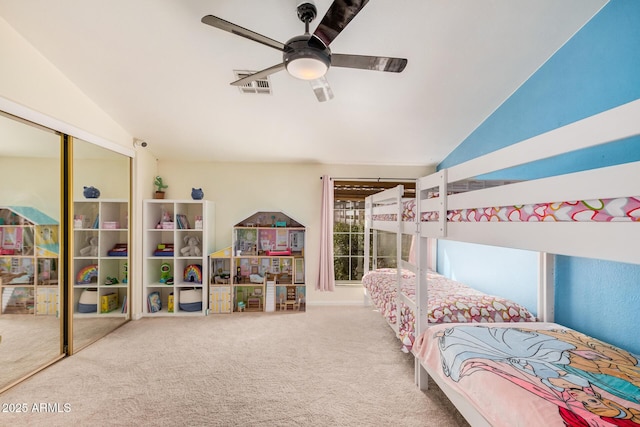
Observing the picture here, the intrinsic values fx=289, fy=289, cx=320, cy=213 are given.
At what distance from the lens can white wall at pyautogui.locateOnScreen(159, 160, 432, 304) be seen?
429cm

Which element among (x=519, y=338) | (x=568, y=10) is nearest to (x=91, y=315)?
(x=519, y=338)

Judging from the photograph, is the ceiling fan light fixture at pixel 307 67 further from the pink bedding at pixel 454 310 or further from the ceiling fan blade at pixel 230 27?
the pink bedding at pixel 454 310

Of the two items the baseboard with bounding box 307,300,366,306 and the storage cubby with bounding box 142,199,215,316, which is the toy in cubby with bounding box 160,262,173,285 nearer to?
Result: the storage cubby with bounding box 142,199,215,316

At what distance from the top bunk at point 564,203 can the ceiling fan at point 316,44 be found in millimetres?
851

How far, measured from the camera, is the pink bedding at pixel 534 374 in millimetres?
1070

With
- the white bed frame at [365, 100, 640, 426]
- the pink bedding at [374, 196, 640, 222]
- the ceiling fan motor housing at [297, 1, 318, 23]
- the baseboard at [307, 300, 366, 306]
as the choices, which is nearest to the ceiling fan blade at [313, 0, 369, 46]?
the ceiling fan motor housing at [297, 1, 318, 23]

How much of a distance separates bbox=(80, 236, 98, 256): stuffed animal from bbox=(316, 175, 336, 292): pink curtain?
8.81ft

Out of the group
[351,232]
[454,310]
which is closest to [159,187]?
[351,232]

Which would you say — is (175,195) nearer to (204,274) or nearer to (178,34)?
(204,274)

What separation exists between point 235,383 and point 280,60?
2.63 meters

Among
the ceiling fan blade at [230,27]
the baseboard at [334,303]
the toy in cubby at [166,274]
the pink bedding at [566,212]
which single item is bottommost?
the baseboard at [334,303]

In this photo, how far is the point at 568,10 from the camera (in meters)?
1.93

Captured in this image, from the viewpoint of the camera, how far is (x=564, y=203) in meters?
1.02

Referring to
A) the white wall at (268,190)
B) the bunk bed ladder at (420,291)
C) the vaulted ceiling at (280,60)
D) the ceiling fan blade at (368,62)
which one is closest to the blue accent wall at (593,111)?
the vaulted ceiling at (280,60)
